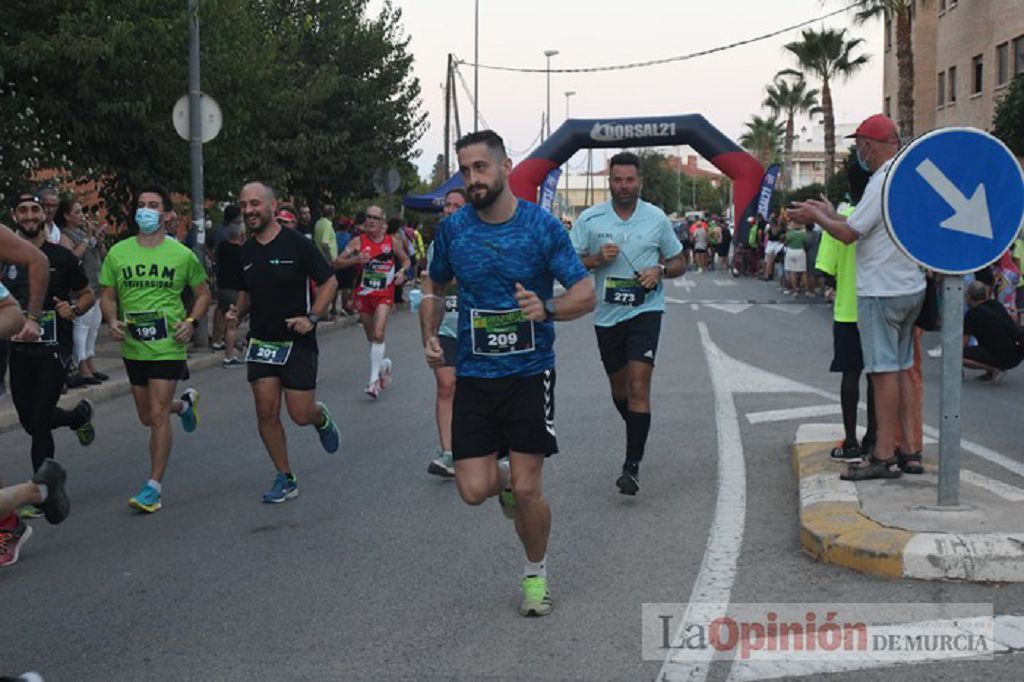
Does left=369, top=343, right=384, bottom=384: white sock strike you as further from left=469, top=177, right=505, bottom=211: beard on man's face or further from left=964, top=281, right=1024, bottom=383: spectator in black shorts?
left=469, top=177, right=505, bottom=211: beard on man's face

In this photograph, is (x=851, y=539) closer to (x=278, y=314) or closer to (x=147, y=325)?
(x=278, y=314)

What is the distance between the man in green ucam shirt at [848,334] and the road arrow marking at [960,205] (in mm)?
1381

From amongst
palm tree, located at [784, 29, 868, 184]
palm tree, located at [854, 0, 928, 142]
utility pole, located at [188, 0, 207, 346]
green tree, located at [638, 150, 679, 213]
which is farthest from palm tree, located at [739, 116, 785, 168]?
utility pole, located at [188, 0, 207, 346]

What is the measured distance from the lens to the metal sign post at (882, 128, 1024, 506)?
6.04m

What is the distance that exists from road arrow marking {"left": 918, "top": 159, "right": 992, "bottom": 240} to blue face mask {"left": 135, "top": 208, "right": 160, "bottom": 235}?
4471mm

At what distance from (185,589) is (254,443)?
4.45 metres

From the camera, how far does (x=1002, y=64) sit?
39.6 metres

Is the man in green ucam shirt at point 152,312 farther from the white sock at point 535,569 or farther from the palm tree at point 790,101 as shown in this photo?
the palm tree at point 790,101

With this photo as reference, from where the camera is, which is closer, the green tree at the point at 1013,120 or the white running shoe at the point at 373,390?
the white running shoe at the point at 373,390

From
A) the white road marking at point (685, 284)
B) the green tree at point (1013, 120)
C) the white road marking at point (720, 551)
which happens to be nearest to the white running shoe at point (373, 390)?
the white road marking at point (720, 551)

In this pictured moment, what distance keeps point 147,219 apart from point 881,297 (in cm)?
432

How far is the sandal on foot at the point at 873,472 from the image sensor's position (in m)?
7.11

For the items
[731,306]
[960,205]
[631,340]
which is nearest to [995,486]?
[960,205]

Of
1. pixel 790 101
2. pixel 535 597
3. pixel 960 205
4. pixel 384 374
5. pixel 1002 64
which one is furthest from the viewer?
pixel 790 101
